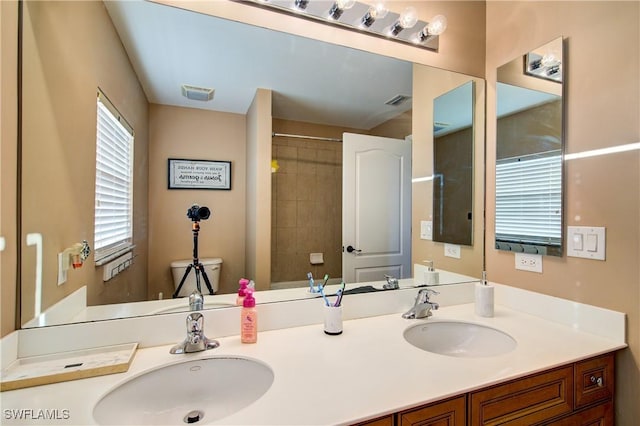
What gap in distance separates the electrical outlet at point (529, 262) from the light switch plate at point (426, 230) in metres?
0.41

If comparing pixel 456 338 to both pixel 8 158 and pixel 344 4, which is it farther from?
pixel 8 158

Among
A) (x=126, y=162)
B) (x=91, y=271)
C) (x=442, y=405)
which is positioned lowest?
(x=442, y=405)

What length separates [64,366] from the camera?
84 cm

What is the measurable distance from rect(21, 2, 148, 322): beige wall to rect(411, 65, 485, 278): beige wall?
1.33 m

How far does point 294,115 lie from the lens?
1414 mm

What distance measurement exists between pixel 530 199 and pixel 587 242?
1.01ft

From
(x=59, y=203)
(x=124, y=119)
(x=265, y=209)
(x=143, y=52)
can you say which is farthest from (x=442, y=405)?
(x=143, y=52)

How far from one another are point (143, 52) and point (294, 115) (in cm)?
63

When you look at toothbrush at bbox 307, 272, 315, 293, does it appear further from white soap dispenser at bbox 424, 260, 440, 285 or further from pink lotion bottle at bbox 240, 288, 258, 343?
white soap dispenser at bbox 424, 260, 440, 285

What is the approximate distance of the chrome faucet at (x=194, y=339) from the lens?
97 centimetres

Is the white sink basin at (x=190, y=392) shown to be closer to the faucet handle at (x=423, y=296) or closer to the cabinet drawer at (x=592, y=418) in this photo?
the faucet handle at (x=423, y=296)

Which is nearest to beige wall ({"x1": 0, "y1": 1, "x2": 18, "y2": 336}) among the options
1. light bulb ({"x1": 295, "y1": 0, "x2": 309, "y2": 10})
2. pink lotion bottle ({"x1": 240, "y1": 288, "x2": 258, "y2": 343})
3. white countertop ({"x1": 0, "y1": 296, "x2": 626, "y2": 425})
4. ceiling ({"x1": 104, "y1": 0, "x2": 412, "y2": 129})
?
white countertop ({"x1": 0, "y1": 296, "x2": 626, "y2": 425})

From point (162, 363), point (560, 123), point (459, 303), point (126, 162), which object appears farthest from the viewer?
point (459, 303)

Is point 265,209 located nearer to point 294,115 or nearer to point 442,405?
point 294,115
